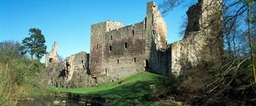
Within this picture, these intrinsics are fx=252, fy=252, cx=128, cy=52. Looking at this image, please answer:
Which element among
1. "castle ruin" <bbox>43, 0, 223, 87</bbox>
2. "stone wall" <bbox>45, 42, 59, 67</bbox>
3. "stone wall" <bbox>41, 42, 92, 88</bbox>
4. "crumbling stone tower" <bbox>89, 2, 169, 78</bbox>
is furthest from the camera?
"stone wall" <bbox>45, 42, 59, 67</bbox>

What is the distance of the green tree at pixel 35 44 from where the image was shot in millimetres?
55522

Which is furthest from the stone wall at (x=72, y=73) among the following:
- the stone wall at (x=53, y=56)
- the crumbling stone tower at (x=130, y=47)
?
the stone wall at (x=53, y=56)

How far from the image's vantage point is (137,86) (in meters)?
21.1

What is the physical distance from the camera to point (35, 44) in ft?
184

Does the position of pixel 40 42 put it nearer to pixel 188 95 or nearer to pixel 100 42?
pixel 100 42

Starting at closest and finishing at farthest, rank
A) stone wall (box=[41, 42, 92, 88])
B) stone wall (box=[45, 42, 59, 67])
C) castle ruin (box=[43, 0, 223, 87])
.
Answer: castle ruin (box=[43, 0, 223, 87]) → stone wall (box=[41, 42, 92, 88]) → stone wall (box=[45, 42, 59, 67])

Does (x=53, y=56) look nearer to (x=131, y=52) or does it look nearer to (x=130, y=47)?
(x=130, y=47)

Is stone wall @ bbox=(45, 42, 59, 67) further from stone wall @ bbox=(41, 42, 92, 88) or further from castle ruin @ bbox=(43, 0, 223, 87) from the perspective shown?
castle ruin @ bbox=(43, 0, 223, 87)

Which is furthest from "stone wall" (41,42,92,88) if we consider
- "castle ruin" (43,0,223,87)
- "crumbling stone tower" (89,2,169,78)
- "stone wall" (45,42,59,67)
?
"stone wall" (45,42,59,67)

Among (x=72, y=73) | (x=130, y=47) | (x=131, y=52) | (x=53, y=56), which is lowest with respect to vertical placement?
(x=72, y=73)

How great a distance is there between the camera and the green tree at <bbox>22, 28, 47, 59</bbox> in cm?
5552

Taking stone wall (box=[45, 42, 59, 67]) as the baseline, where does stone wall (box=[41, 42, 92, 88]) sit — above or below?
below

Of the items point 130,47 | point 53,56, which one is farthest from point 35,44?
point 130,47

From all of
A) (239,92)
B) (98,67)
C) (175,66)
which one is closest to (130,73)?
(98,67)
